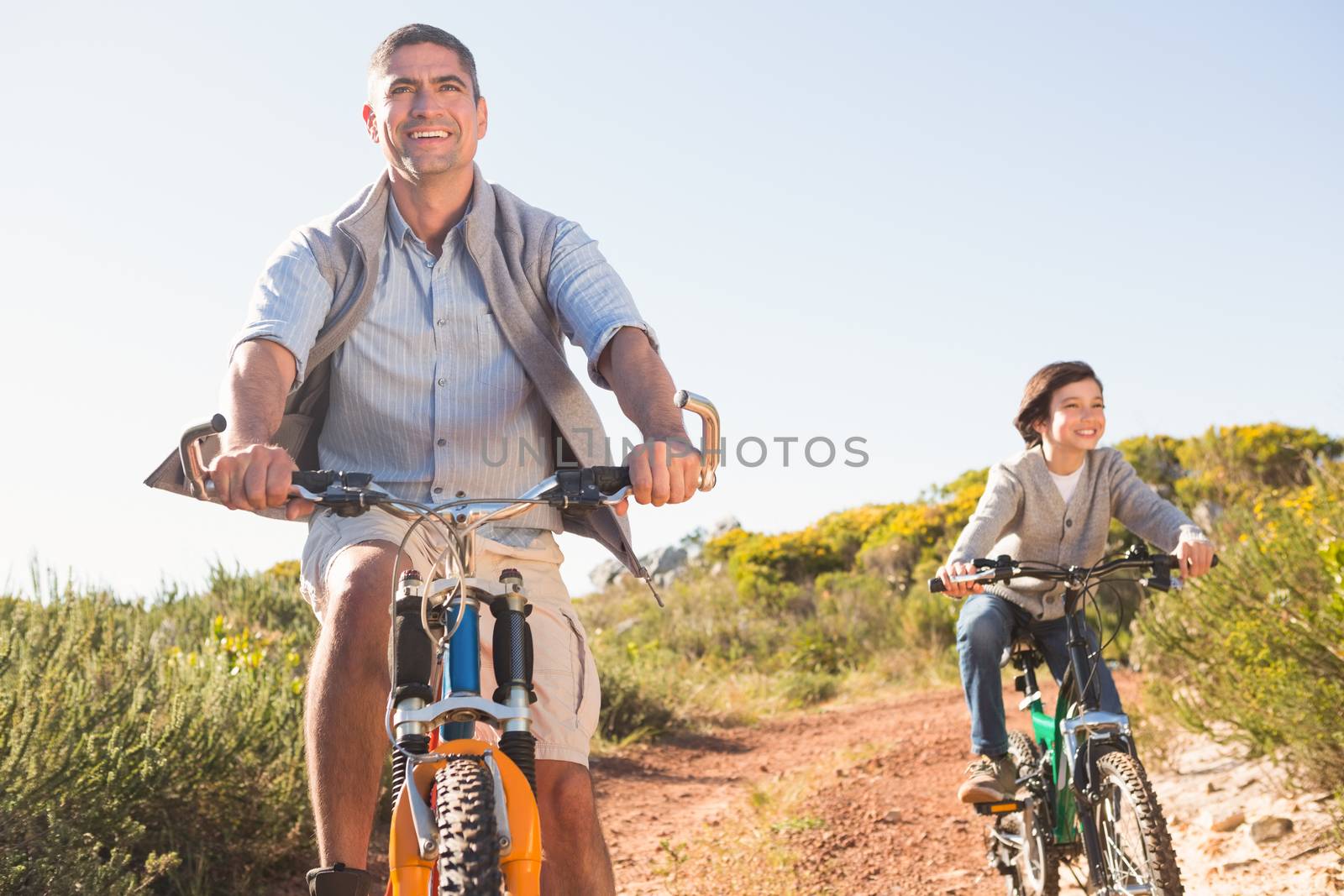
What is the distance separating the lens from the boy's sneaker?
13.8ft

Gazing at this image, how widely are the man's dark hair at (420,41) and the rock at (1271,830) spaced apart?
4102 millimetres

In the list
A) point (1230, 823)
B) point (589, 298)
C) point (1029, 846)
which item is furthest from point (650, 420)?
point (1230, 823)

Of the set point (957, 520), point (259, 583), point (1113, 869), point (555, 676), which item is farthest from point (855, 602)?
point (555, 676)

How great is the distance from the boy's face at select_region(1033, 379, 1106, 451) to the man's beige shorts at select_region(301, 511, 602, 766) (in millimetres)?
2283

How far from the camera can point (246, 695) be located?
5.17 meters

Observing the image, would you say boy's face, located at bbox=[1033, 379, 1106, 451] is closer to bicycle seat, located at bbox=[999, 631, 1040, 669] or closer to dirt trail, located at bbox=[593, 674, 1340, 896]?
bicycle seat, located at bbox=[999, 631, 1040, 669]

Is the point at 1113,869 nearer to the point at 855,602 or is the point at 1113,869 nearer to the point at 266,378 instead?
the point at 266,378

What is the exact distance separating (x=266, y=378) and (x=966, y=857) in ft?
13.5

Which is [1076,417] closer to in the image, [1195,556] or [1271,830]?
[1195,556]

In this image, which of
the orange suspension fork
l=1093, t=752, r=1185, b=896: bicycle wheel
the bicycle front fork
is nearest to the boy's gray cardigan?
l=1093, t=752, r=1185, b=896: bicycle wheel

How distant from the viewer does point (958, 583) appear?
3.84m

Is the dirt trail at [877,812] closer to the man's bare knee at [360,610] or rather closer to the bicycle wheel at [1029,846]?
the bicycle wheel at [1029,846]

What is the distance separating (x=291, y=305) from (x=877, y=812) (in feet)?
15.1

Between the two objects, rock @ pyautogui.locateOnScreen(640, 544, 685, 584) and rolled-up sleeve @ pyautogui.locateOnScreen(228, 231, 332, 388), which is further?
rock @ pyautogui.locateOnScreen(640, 544, 685, 584)
